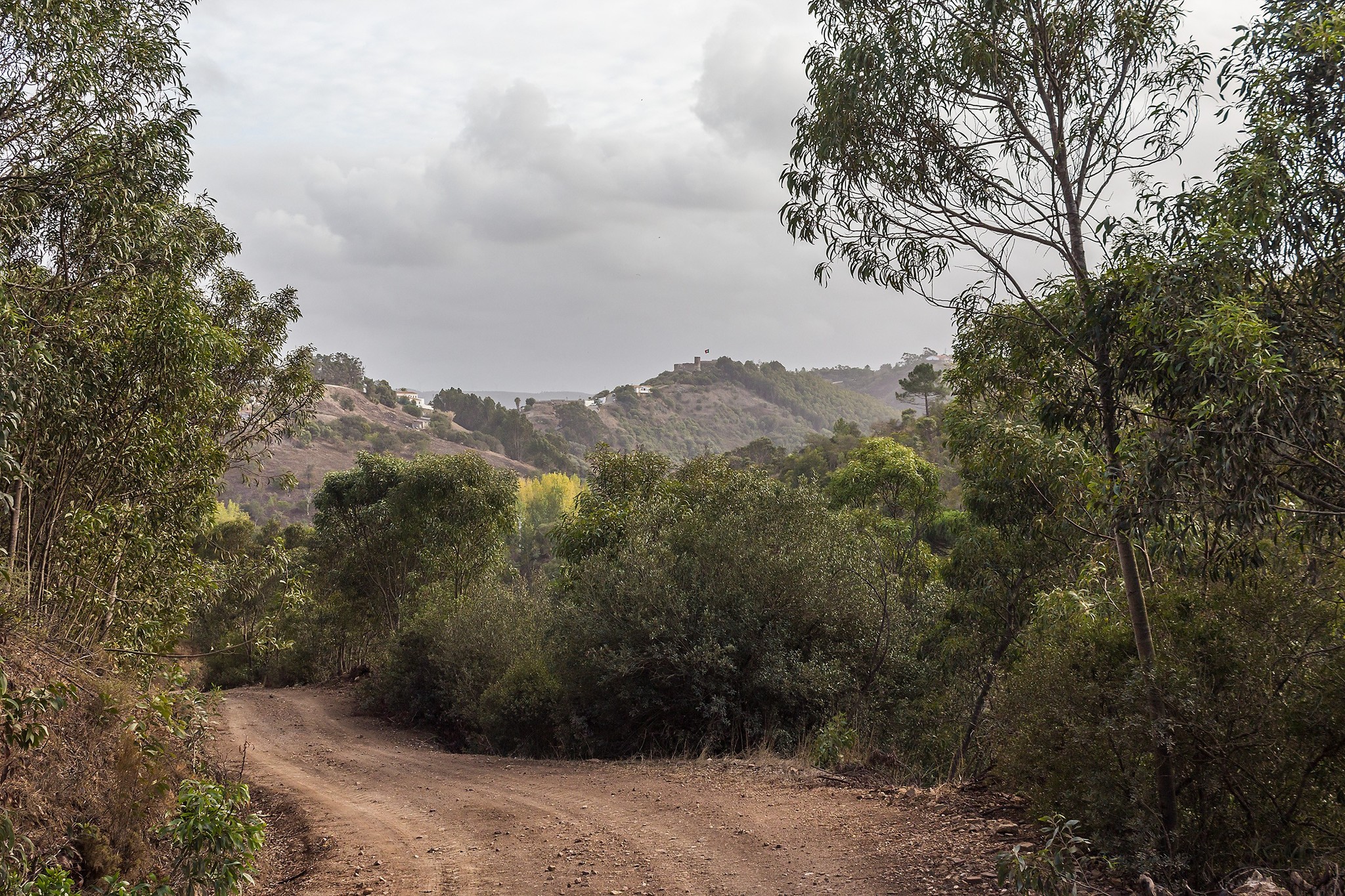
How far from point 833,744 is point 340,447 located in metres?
97.1

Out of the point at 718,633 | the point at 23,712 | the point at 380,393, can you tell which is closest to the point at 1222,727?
the point at 718,633

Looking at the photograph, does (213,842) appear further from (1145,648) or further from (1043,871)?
(1145,648)

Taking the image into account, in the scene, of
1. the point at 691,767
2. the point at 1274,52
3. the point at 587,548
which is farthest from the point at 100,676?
the point at 587,548

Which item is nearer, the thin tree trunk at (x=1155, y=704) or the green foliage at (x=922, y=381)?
the thin tree trunk at (x=1155, y=704)

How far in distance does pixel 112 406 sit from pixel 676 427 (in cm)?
15077

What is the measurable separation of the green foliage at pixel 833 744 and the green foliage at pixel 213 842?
7.19 m

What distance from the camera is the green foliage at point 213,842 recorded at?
5.37m

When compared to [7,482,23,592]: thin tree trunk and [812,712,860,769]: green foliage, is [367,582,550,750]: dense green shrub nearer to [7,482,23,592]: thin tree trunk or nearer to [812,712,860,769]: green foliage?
[812,712,860,769]: green foliage

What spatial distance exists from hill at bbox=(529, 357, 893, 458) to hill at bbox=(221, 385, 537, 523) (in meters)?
27.3

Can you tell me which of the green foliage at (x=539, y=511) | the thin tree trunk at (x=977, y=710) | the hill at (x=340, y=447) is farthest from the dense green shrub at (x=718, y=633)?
the hill at (x=340, y=447)

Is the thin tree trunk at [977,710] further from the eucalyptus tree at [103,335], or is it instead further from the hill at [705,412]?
the hill at [705,412]

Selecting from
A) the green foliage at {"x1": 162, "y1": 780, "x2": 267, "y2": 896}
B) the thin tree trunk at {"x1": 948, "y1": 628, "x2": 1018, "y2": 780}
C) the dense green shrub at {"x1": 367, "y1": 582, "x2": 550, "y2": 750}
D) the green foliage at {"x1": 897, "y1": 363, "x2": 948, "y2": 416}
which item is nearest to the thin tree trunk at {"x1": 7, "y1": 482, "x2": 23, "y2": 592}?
the green foliage at {"x1": 162, "y1": 780, "x2": 267, "y2": 896}

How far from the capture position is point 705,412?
170 m

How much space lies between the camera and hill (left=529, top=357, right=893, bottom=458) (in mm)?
147375
